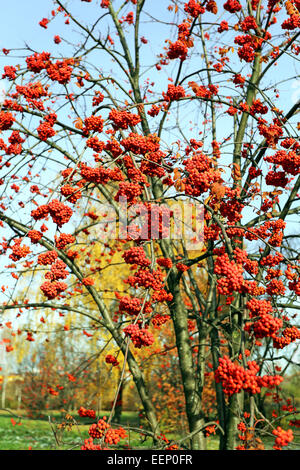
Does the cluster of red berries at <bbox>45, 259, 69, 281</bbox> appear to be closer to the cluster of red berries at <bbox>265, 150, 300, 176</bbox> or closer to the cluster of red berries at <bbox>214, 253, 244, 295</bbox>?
the cluster of red berries at <bbox>214, 253, 244, 295</bbox>

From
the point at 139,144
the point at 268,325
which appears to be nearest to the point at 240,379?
the point at 268,325

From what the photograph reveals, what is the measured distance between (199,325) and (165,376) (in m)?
8.40

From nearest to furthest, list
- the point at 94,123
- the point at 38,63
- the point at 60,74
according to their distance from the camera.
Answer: the point at 94,123
the point at 60,74
the point at 38,63

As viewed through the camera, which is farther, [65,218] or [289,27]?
[289,27]

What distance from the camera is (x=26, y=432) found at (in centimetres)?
1577

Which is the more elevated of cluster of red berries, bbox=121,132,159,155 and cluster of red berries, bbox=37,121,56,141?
cluster of red berries, bbox=37,121,56,141

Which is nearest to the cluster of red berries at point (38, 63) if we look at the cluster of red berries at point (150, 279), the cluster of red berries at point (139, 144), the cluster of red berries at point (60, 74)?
the cluster of red berries at point (60, 74)

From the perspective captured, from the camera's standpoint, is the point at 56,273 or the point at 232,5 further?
the point at 232,5

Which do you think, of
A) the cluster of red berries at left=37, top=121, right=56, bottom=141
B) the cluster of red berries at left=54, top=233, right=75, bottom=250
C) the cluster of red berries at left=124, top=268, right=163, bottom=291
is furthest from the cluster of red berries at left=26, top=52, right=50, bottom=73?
the cluster of red berries at left=124, top=268, right=163, bottom=291

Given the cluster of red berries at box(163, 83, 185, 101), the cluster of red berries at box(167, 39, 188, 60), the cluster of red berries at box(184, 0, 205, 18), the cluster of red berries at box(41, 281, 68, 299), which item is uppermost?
the cluster of red berries at box(184, 0, 205, 18)

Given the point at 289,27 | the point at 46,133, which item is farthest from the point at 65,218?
the point at 289,27

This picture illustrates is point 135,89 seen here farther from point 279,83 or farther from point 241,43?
point 279,83

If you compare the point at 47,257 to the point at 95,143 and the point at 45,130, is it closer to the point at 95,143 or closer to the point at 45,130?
the point at 95,143

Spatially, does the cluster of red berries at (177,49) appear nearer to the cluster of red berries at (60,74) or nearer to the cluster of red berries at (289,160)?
the cluster of red berries at (60,74)
